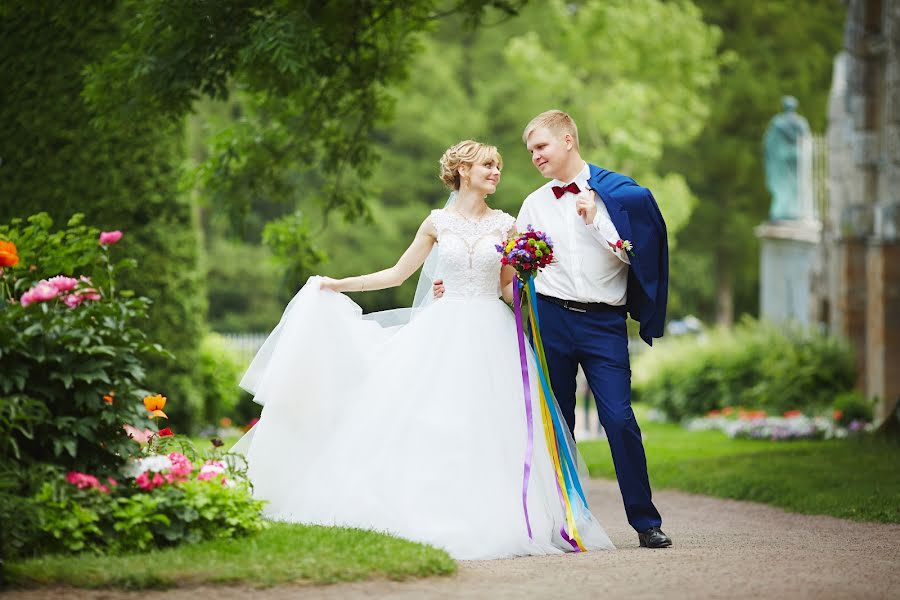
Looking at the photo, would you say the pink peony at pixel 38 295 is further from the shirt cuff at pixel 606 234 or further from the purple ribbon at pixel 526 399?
the shirt cuff at pixel 606 234

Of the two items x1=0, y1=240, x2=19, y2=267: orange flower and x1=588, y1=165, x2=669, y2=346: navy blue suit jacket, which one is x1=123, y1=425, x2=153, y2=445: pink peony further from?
x1=588, y1=165, x2=669, y2=346: navy blue suit jacket

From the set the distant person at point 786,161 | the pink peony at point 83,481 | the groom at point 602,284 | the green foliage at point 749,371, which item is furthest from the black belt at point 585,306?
the distant person at point 786,161

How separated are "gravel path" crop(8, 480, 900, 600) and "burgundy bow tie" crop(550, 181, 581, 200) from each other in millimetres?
1902

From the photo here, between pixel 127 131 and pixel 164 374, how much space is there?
204 inches

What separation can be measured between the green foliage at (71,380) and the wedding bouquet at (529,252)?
1.92 meters

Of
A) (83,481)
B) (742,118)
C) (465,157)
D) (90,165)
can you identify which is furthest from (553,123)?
(742,118)

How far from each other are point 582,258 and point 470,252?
649mm

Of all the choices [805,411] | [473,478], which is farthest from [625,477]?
[805,411]

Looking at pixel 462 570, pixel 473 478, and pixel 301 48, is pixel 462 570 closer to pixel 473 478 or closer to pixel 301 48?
pixel 473 478

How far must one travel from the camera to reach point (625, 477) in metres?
6.68

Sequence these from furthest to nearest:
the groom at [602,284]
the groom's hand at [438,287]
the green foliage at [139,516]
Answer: the groom's hand at [438,287] → the groom at [602,284] → the green foliage at [139,516]

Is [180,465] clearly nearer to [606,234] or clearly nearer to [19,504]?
[19,504]

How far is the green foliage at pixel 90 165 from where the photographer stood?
13.0 m

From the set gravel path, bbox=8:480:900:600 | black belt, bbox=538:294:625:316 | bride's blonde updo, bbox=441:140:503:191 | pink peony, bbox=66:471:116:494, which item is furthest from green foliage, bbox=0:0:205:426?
gravel path, bbox=8:480:900:600
